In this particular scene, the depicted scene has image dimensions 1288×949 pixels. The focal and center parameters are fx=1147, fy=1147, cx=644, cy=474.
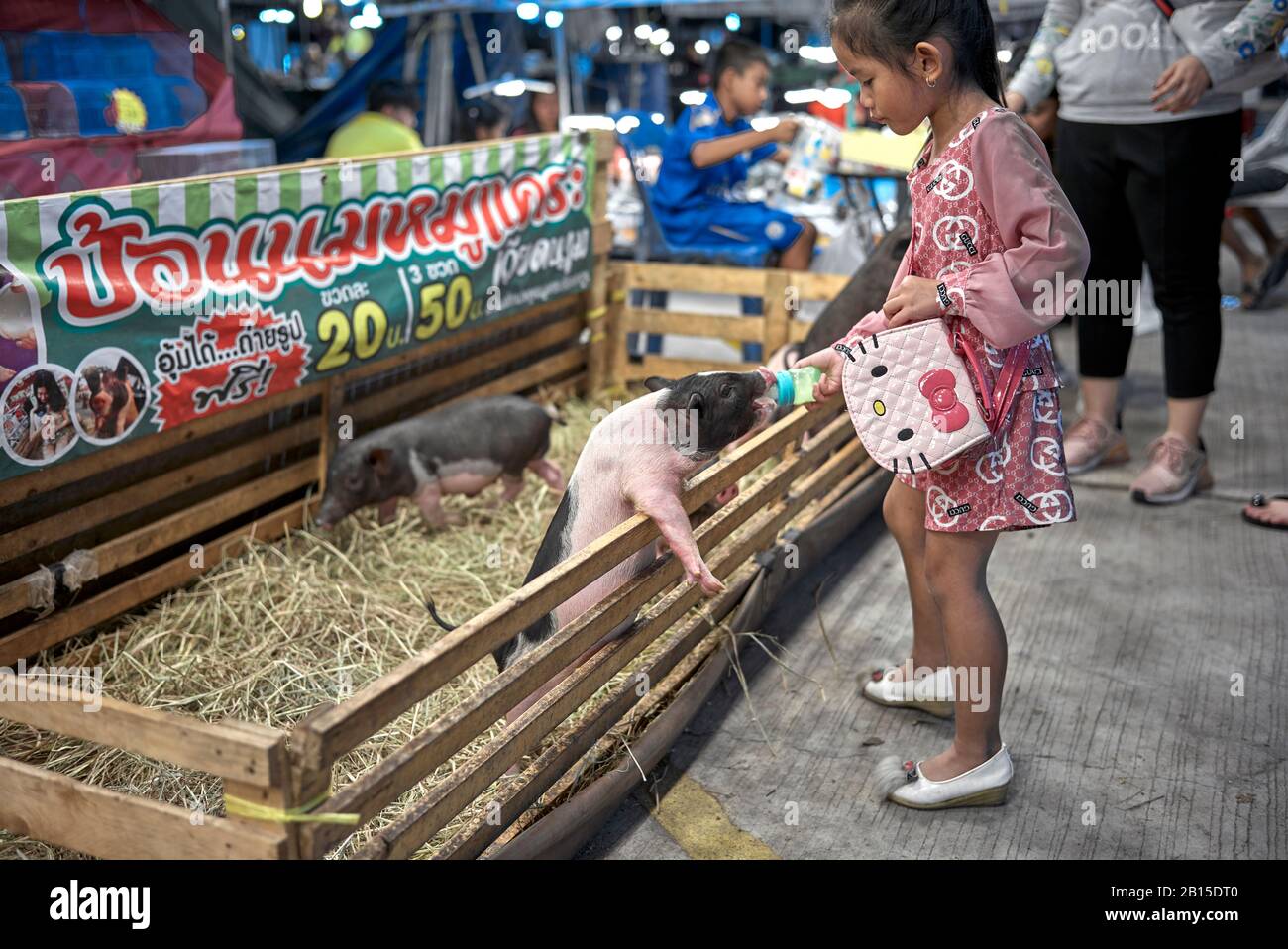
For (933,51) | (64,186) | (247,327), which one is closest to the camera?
(933,51)

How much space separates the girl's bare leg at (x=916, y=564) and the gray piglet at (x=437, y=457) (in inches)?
66.1

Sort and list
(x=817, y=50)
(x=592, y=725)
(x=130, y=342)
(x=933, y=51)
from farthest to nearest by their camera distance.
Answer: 1. (x=817, y=50)
2. (x=130, y=342)
3. (x=592, y=725)
4. (x=933, y=51)

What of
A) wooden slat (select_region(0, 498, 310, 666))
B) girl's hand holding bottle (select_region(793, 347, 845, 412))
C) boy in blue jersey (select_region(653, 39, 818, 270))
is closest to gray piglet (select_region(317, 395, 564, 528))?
wooden slat (select_region(0, 498, 310, 666))

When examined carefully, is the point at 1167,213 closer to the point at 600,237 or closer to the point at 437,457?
the point at 600,237

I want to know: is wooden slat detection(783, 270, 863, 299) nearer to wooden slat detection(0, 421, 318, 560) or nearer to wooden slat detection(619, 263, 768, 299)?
wooden slat detection(619, 263, 768, 299)

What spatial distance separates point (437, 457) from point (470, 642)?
6.56 ft

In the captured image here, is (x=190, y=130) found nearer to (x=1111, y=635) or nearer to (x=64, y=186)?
(x=64, y=186)

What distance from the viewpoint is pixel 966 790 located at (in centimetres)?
241

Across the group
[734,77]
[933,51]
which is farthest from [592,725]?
[734,77]

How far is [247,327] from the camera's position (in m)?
3.38

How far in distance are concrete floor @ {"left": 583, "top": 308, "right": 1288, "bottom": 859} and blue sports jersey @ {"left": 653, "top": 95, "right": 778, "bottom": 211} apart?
2.25 m

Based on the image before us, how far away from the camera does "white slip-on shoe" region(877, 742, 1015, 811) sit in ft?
7.92

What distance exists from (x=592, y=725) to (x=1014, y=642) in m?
1.36

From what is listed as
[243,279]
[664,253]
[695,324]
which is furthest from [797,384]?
[664,253]
